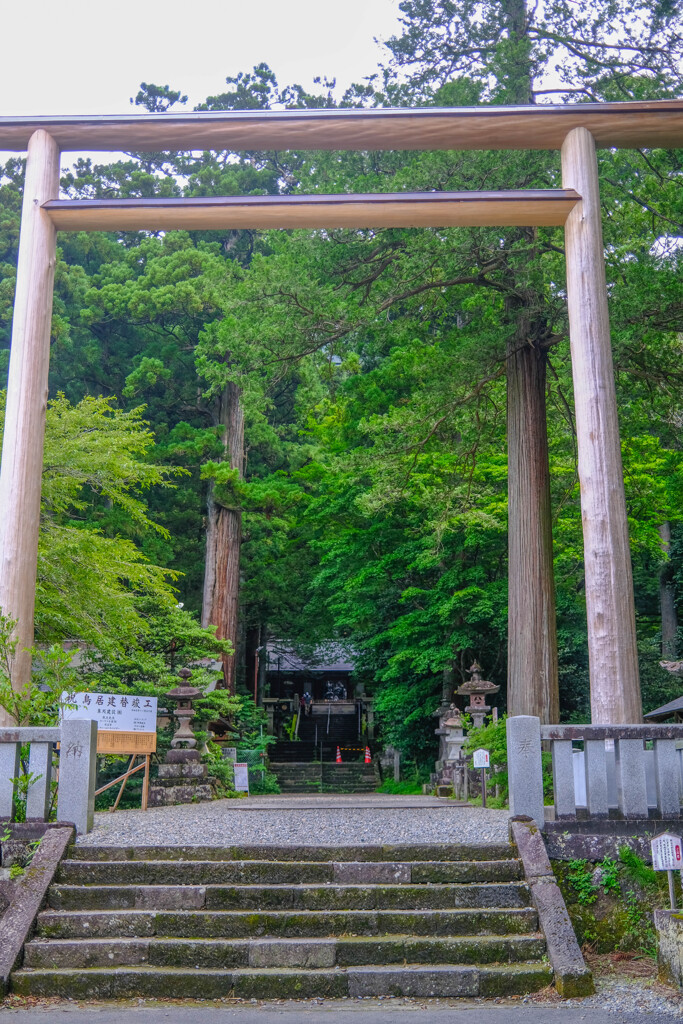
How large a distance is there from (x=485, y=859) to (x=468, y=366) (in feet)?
22.4

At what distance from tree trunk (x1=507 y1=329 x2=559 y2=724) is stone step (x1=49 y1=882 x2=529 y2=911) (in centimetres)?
465

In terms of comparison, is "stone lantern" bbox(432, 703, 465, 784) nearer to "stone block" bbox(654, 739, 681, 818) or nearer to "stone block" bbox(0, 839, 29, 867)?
"stone block" bbox(654, 739, 681, 818)

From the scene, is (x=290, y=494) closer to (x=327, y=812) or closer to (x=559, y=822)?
(x=327, y=812)

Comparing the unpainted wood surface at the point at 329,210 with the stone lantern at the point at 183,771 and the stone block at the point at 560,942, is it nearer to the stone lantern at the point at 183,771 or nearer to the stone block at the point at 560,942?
the stone block at the point at 560,942

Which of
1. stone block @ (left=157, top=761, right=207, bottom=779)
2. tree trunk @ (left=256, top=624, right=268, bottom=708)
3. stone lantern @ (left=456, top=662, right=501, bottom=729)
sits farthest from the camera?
tree trunk @ (left=256, top=624, right=268, bottom=708)

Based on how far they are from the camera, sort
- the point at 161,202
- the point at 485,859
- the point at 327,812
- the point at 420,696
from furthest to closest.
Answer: the point at 420,696 → the point at 327,812 → the point at 161,202 → the point at 485,859

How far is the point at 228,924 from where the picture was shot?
4852mm

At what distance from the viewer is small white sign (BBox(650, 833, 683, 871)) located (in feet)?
15.4

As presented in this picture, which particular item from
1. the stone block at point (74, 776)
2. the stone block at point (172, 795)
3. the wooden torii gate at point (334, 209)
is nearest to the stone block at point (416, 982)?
the stone block at point (74, 776)

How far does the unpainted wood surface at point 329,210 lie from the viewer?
705 cm

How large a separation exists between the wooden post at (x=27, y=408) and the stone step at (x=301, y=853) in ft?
4.71

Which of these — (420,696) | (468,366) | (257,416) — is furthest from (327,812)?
(420,696)

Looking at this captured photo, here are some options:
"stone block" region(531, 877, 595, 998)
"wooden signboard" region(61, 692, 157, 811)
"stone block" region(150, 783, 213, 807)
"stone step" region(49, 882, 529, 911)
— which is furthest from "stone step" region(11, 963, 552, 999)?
"stone block" region(150, 783, 213, 807)

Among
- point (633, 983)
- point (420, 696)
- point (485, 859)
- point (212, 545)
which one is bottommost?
point (633, 983)
